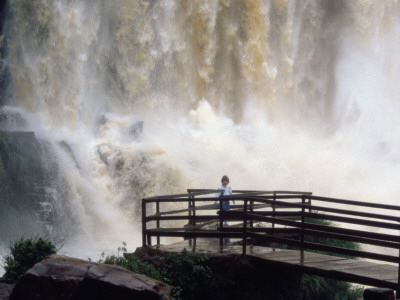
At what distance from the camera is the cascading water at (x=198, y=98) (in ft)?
74.9

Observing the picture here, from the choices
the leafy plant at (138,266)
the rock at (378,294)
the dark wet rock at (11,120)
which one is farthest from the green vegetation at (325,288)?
the dark wet rock at (11,120)

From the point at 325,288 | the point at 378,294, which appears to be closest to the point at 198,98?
the point at 325,288

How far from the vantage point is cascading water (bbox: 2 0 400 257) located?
899 inches

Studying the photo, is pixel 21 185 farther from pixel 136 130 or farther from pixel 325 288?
pixel 325 288

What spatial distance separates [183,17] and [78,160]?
33.0ft

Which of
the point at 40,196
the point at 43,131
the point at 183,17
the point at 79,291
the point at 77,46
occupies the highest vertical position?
the point at 183,17

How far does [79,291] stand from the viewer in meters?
7.46

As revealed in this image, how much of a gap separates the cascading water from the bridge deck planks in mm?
9170

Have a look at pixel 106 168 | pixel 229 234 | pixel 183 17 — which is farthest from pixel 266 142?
pixel 229 234

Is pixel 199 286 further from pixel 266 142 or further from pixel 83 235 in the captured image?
pixel 266 142

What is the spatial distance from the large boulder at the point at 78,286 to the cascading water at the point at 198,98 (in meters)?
10.7

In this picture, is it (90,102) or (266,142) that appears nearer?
(90,102)

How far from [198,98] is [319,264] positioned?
2127cm

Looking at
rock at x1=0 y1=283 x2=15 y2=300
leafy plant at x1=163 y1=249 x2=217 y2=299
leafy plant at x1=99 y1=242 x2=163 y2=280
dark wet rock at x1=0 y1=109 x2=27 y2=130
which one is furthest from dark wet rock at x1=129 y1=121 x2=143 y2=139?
rock at x1=0 y1=283 x2=15 y2=300
